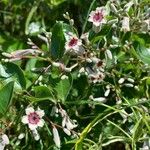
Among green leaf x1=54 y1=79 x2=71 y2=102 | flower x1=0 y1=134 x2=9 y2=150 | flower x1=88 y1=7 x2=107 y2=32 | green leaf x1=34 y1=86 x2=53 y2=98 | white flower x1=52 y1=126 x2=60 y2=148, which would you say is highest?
flower x1=88 y1=7 x2=107 y2=32

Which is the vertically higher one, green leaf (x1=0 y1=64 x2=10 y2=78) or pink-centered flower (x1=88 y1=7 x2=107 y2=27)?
pink-centered flower (x1=88 y1=7 x2=107 y2=27)

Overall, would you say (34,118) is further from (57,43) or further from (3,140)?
(57,43)

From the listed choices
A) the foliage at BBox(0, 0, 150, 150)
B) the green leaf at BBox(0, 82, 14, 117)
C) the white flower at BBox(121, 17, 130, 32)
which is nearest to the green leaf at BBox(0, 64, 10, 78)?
the foliage at BBox(0, 0, 150, 150)

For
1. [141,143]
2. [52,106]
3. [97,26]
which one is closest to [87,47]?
[97,26]

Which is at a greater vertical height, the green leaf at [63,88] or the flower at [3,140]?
the green leaf at [63,88]

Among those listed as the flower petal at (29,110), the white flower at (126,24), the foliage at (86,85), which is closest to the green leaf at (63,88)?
the foliage at (86,85)

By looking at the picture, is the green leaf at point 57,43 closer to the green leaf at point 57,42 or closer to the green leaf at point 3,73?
the green leaf at point 57,42

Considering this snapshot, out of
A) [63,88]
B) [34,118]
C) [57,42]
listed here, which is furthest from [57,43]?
[34,118]

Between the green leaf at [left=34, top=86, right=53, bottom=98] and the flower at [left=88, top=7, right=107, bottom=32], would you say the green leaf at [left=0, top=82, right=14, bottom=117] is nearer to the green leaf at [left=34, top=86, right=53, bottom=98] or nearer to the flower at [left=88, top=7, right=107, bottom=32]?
the green leaf at [left=34, top=86, right=53, bottom=98]
